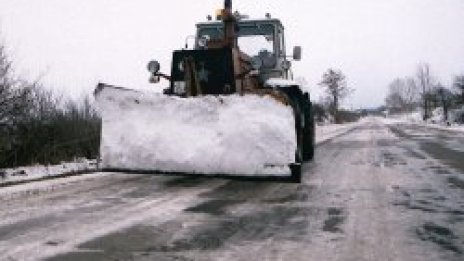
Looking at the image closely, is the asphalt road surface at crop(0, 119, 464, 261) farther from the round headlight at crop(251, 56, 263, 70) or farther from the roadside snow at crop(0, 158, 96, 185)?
the round headlight at crop(251, 56, 263, 70)

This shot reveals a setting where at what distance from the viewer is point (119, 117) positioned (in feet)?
27.7

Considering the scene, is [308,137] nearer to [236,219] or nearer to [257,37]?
[257,37]

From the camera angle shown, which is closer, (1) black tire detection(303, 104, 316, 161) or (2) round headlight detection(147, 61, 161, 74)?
(2) round headlight detection(147, 61, 161, 74)

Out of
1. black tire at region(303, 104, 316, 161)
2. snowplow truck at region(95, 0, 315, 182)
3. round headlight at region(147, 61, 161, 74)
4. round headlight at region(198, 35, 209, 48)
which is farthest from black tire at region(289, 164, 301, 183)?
black tire at region(303, 104, 316, 161)

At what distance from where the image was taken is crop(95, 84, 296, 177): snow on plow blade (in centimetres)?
762

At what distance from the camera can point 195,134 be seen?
799cm

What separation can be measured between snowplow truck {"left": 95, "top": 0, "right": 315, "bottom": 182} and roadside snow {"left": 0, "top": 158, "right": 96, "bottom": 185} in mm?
1701

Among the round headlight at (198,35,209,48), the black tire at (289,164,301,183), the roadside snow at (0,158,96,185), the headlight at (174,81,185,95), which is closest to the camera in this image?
the black tire at (289,164,301,183)

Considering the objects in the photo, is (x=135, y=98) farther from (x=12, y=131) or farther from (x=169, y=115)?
(x=12, y=131)

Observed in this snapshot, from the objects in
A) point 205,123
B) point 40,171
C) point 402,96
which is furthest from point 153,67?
point 402,96

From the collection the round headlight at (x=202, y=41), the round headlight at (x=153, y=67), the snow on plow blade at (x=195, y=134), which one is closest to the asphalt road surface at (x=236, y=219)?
the snow on plow blade at (x=195, y=134)

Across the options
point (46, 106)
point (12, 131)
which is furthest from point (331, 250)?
point (46, 106)

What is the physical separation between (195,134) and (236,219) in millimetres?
2514

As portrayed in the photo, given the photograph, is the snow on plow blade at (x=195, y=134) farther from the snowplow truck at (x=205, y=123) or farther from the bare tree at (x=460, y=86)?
the bare tree at (x=460, y=86)
